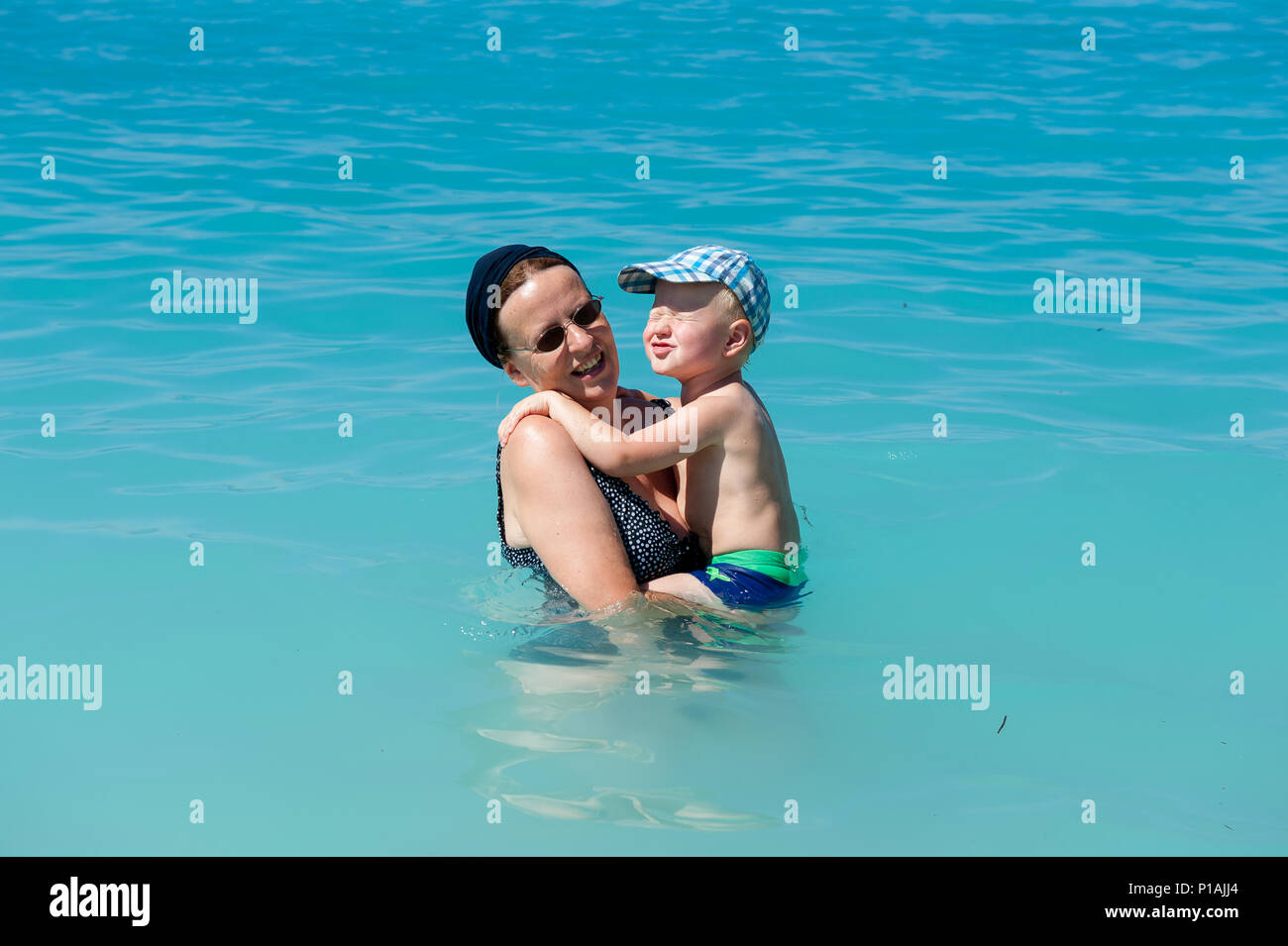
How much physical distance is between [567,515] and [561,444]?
0.23 m

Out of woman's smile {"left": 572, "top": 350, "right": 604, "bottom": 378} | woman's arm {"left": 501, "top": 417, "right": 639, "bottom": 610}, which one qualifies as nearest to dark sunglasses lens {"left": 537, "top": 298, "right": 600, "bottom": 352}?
woman's smile {"left": 572, "top": 350, "right": 604, "bottom": 378}

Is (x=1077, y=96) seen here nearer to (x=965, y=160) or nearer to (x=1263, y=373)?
(x=965, y=160)

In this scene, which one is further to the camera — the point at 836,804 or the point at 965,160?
the point at 965,160

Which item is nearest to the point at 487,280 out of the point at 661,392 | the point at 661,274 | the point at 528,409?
the point at 528,409

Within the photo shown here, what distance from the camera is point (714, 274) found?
4.39 meters

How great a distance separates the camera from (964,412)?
735cm

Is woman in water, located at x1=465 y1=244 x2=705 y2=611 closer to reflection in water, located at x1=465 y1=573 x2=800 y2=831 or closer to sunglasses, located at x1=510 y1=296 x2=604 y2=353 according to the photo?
sunglasses, located at x1=510 y1=296 x2=604 y2=353

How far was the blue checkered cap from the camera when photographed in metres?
4.40

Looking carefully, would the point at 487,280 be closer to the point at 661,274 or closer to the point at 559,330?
the point at 559,330

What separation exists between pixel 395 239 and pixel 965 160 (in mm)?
5830

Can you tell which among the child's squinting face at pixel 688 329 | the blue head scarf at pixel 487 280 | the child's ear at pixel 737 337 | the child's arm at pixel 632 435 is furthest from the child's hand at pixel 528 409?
the child's ear at pixel 737 337

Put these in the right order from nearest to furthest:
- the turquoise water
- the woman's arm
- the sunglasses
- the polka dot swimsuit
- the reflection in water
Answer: the reflection in water → the turquoise water → the woman's arm → the sunglasses → the polka dot swimsuit

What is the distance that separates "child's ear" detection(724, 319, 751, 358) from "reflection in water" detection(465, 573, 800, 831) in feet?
2.98

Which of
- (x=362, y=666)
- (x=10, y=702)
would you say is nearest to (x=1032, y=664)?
(x=362, y=666)
